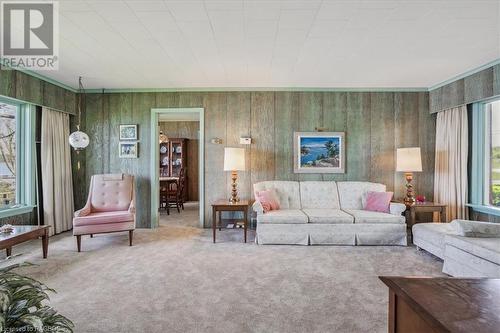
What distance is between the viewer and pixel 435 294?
1137mm

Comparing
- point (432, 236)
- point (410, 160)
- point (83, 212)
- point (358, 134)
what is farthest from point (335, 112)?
point (83, 212)

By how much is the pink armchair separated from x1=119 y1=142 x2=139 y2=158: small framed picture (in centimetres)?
69

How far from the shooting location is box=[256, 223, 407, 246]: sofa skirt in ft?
13.0

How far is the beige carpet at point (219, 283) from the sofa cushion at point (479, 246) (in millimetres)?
425

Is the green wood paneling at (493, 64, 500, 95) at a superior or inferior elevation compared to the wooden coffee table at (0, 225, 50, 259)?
superior

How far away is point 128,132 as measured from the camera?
5.10 m

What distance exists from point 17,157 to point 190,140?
15.9 feet

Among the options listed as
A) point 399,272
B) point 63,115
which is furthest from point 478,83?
point 63,115

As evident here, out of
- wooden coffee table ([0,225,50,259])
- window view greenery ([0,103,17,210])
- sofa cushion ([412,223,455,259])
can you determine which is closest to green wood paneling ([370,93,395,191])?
sofa cushion ([412,223,455,259])

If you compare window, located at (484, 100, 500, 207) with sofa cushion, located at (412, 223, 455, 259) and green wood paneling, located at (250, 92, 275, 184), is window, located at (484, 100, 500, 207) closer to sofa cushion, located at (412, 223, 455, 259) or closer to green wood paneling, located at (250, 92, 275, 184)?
sofa cushion, located at (412, 223, 455, 259)

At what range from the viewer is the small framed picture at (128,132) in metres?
5.09

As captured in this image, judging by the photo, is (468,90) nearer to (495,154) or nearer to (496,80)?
(496,80)

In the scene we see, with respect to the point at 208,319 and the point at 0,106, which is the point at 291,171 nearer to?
the point at 208,319

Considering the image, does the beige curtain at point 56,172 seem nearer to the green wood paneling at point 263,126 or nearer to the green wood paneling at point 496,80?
the green wood paneling at point 263,126
